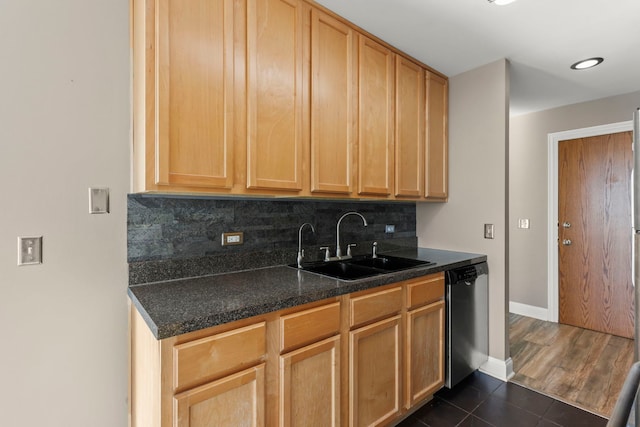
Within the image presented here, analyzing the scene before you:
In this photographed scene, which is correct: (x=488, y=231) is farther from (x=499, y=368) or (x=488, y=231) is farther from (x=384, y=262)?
(x=499, y=368)

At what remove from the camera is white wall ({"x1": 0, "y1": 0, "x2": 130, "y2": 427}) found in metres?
1.27

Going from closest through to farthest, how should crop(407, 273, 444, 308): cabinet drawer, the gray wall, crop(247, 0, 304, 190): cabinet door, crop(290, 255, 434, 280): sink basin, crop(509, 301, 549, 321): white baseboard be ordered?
crop(247, 0, 304, 190): cabinet door < crop(407, 273, 444, 308): cabinet drawer < crop(290, 255, 434, 280): sink basin < the gray wall < crop(509, 301, 549, 321): white baseboard

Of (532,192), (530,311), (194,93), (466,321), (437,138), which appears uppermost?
(437,138)

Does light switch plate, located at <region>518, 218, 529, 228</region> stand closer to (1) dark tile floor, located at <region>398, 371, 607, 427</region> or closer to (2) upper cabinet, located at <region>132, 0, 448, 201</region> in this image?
(1) dark tile floor, located at <region>398, 371, 607, 427</region>

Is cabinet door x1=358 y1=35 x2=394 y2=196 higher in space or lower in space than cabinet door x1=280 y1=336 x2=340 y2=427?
higher

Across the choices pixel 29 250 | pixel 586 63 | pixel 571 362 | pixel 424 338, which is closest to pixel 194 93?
pixel 29 250

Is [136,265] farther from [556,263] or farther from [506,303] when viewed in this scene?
[556,263]

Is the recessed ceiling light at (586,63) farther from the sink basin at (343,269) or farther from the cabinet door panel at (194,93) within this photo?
the cabinet door panel at (194,93)

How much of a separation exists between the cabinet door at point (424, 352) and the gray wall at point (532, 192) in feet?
7.45

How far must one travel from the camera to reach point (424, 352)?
6.52ft

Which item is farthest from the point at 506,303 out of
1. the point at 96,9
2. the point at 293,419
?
the point at 96,9

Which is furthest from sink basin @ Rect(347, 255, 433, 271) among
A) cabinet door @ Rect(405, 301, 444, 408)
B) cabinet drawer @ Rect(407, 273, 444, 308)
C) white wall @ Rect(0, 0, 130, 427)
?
white wall @ Rect(0, 0, 130, 427)

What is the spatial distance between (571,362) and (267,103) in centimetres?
314

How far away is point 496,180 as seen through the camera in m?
2.44
